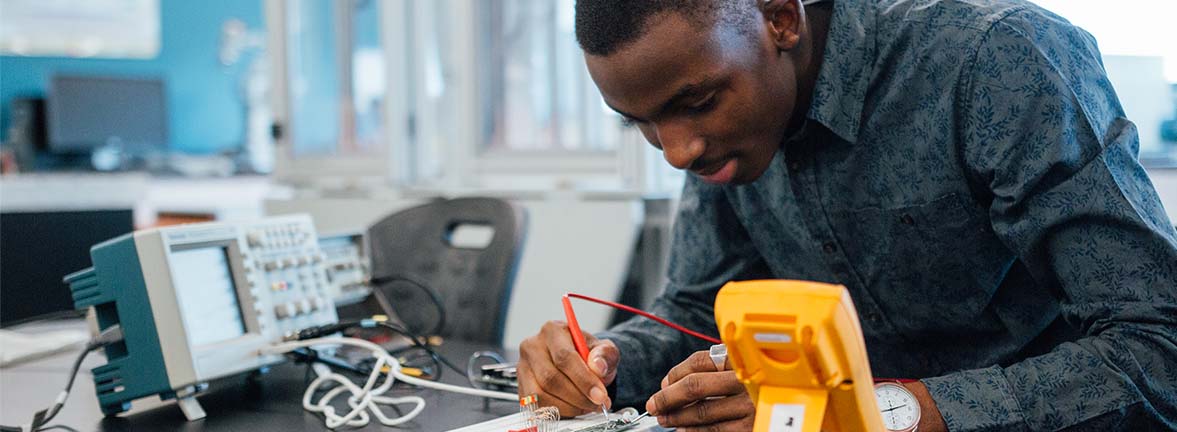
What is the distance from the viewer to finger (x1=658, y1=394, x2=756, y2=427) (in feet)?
2.79

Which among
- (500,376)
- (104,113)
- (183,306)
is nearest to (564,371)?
(500,376)

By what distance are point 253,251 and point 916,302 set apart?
84cm

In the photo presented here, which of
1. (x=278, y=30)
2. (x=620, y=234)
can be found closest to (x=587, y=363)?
(x=620, y=234)

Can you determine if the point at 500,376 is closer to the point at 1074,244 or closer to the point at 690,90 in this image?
the point at 690,90

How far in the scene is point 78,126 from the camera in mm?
5316

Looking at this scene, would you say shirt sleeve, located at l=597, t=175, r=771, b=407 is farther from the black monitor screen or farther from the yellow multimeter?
the black monitor screen

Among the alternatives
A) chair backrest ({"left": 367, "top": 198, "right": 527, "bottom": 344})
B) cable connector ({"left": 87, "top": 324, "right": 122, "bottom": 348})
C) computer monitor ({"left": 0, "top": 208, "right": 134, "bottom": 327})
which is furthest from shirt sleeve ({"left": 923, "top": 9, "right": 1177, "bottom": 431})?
computer monitor ({"left": 0, "top": 208, "right": 134, "bottom": 327})

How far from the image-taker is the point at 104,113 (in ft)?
18.0

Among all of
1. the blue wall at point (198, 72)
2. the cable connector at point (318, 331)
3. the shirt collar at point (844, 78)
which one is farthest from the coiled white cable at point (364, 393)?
the blue wall at point (198, 72)

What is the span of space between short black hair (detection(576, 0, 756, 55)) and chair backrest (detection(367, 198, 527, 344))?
0.89m

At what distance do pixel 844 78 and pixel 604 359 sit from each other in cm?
43

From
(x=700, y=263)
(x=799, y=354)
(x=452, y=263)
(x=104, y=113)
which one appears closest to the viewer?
(x=799, y=354)

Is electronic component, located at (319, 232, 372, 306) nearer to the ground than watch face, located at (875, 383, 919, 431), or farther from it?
nearer to the ground

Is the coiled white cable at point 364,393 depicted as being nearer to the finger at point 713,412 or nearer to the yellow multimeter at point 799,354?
the finger at point 713,412
